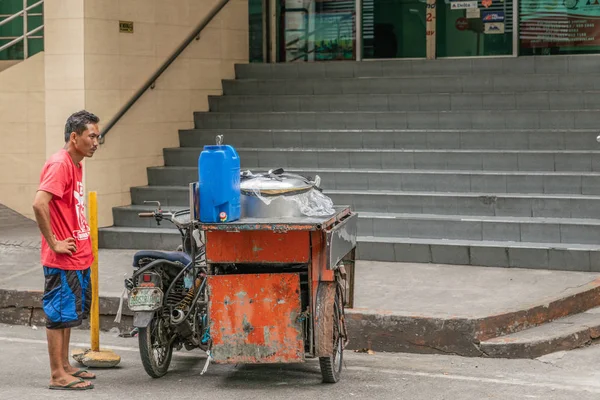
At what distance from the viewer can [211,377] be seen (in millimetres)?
7512

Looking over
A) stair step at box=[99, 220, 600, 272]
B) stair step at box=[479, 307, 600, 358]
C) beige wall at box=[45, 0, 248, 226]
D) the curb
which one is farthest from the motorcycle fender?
beige wall at box=[45, 0, 248, 226]

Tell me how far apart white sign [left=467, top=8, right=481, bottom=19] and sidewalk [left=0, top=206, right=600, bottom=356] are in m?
5.42

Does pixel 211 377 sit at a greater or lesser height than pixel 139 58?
lesser

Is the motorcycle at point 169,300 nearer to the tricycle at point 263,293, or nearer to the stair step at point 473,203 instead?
the tricycle at point 263,293

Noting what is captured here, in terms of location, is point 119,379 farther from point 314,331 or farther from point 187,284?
point 314,331

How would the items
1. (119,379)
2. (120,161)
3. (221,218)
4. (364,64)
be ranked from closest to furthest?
(221,218) → (119,379) → (120,161) → (364,64)

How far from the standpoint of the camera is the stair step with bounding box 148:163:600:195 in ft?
37.3

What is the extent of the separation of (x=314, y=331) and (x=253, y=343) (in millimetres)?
421

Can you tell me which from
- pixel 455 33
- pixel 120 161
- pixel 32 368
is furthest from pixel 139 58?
pixel 32 368

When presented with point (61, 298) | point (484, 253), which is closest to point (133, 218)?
point (484, 253)

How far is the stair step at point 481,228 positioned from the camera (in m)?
10.6

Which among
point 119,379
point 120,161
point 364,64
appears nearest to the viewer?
point 119,379

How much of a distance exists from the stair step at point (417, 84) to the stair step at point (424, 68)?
6.1 inches

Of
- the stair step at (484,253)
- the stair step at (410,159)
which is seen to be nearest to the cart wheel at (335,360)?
the stair step at (484,253)
